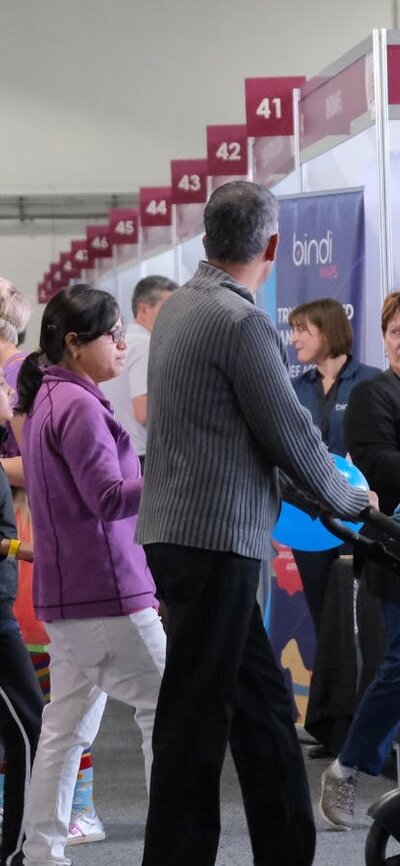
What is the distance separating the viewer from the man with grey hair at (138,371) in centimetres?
618

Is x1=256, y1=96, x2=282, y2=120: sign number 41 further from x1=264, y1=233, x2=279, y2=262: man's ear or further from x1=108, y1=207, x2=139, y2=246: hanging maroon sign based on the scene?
x1=108, y1=207, x2=139, y2=246: hanging maroon sign

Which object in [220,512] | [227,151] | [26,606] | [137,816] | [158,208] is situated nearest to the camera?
A: [220,512]

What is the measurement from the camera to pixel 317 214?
5.01 meters

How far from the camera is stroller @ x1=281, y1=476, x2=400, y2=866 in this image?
7.41 feet

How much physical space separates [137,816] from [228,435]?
1837mm

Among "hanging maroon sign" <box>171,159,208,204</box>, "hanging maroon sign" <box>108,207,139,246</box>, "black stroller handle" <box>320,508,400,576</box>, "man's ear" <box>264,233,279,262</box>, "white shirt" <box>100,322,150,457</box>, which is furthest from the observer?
"hanging maroon sign" <box>108,207,139,246</box>

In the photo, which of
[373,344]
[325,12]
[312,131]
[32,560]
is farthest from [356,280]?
[325,12]

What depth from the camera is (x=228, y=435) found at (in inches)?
94.7

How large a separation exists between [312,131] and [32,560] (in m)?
2.73

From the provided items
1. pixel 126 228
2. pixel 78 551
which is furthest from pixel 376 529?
pixel 126 228

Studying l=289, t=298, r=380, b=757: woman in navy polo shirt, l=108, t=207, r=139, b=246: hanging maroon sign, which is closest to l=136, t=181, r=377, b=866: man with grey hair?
l=289, t=298, r=380, b=757: woman in navy polo shirt

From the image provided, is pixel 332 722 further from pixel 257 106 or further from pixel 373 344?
pixel 257 106

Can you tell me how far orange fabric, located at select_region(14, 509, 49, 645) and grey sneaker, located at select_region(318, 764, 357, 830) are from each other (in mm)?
811

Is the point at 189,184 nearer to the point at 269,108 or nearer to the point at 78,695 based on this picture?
the point at 269,108
